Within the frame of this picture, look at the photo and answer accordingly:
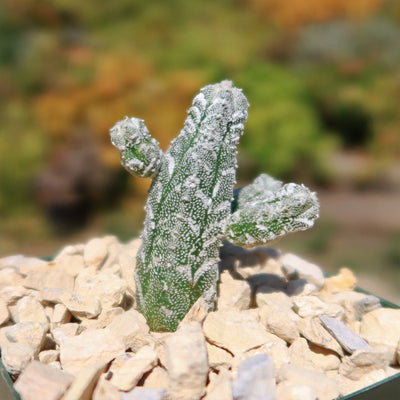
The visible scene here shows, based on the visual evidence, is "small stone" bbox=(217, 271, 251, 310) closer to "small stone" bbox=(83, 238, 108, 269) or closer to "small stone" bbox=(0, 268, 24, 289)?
"small stone" bbox=(83, 238, 108, 269)

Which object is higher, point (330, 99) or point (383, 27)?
point (383, 27)

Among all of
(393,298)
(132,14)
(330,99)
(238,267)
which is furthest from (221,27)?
(238,267)

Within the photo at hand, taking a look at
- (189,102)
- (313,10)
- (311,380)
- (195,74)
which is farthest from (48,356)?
(313,10)

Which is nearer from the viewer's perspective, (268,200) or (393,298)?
(268,200)

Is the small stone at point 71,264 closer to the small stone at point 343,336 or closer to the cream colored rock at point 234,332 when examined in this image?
the cream colored rock at point 234,332

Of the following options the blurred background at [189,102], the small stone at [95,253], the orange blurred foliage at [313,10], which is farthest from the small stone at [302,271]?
the orange blurred foliage at [313,10]

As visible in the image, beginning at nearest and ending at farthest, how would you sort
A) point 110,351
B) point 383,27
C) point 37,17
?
point 110,351
point 37,17
point 383,27

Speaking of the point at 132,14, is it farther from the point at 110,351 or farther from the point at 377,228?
the point at 110,351
